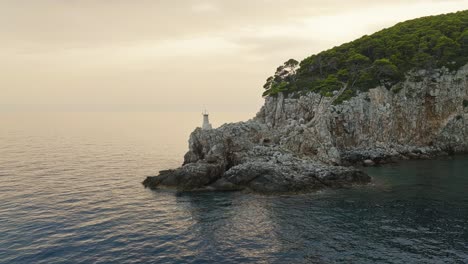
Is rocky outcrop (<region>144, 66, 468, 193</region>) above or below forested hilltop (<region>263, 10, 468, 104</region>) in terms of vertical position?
below

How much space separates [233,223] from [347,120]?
4743 cm

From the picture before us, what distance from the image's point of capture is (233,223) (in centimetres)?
3534

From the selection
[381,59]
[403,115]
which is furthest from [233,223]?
[381,59]

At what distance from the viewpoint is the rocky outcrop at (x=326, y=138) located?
50.5 meters

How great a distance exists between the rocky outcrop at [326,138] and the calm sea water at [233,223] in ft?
13.7

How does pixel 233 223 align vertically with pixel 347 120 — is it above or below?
below

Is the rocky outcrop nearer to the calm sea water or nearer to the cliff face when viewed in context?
the cliff face

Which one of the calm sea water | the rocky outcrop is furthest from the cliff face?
the calm sea water

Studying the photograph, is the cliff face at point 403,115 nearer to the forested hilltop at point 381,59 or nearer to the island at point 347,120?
the island at point 347,120

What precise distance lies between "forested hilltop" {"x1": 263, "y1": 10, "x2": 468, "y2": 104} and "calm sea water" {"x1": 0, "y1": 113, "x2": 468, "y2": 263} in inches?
1220

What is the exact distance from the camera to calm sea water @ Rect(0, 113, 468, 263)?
90.0ft

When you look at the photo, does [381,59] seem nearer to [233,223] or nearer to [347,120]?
[347,120]

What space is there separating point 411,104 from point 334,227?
185ft

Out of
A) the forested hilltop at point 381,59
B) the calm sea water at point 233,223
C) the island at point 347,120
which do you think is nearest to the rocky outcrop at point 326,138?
the island at point 347,120
